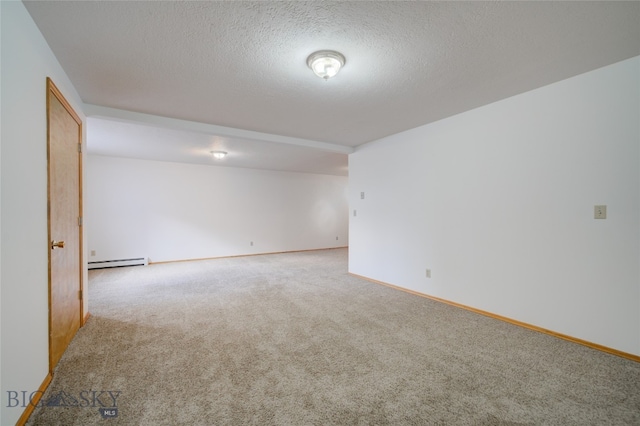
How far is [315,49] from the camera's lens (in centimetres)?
200

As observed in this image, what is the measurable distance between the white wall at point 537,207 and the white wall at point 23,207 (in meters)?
3.82

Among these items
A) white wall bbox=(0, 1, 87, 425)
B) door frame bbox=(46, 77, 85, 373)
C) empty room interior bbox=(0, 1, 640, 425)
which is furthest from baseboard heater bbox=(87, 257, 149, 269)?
white wall bbox=(0, 1, 87, 425)

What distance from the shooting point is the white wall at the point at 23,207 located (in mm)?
1334

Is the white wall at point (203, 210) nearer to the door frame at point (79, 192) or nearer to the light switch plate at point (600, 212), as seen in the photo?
the door frame at point (79, 192)

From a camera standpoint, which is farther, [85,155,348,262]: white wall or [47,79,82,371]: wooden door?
[85,155,348,262]: white wall

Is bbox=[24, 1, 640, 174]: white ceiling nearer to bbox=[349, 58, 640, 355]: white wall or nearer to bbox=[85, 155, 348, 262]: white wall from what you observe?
bbox=[349, 58, 640, 355]: white wall

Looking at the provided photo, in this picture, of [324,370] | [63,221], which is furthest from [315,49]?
[63,221]

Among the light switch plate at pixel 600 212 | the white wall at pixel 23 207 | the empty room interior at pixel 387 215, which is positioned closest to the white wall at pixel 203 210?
the empty room interior at pixel 387 215

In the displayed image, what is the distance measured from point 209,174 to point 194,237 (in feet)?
5.45

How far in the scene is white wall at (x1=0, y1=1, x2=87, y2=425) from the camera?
133cm

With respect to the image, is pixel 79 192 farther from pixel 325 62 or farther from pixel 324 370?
pixel 324 370

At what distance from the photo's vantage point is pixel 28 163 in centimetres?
160

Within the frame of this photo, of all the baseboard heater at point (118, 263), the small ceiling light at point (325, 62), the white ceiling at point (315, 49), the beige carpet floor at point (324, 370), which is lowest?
the beige carpet floor at point (324, 370)

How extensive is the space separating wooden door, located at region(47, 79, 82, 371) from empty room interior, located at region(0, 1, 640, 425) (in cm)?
3
